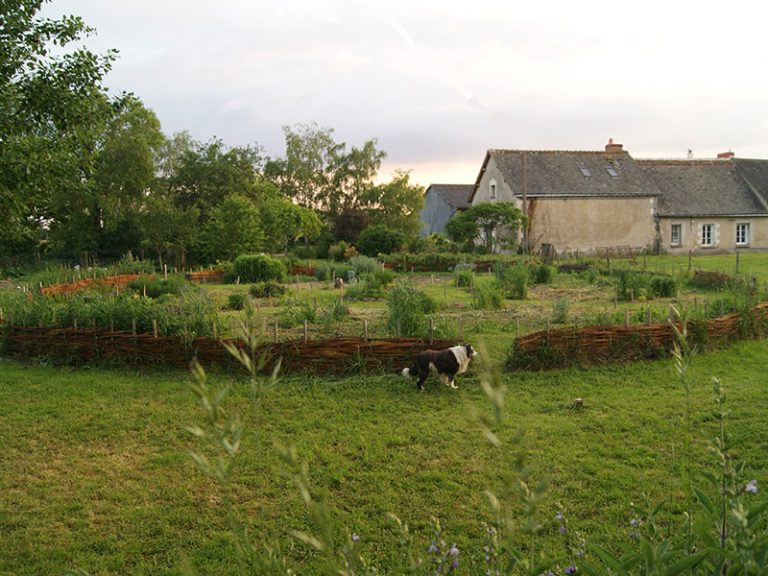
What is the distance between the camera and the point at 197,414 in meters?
7.18

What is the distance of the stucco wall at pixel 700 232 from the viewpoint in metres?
32.8

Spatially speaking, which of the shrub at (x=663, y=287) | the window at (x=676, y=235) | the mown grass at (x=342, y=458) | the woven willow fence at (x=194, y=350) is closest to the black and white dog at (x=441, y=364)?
the mown grass at (x=342, y=458)

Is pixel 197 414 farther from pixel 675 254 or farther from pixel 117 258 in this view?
pixel 675 254

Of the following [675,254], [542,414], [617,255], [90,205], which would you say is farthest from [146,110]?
[542,414]

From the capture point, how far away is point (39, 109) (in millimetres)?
6887

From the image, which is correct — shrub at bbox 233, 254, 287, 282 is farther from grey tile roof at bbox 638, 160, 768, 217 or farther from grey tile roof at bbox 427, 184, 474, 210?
grey tile roof at bbox 427, 184, 474, 210

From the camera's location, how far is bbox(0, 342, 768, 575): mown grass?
14.6ft

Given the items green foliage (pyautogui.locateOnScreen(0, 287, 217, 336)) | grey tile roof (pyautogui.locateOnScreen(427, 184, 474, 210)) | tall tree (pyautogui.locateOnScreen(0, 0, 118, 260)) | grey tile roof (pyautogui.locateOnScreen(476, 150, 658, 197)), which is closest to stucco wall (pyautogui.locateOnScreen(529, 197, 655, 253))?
grey tile roof (pyautogui.locateOnScreen(476, 150, 658, 197))

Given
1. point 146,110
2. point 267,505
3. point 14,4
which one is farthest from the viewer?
point 146,110

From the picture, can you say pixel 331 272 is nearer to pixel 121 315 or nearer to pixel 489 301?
pixel 489 301

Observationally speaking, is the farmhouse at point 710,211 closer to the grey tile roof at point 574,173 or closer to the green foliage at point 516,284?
the grey tile roof at point 574,173

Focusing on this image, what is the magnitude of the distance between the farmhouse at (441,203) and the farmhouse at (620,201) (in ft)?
32.9

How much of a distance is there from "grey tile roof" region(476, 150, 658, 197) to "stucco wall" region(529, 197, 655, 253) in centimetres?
43

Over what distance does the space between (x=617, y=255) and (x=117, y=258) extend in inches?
932
